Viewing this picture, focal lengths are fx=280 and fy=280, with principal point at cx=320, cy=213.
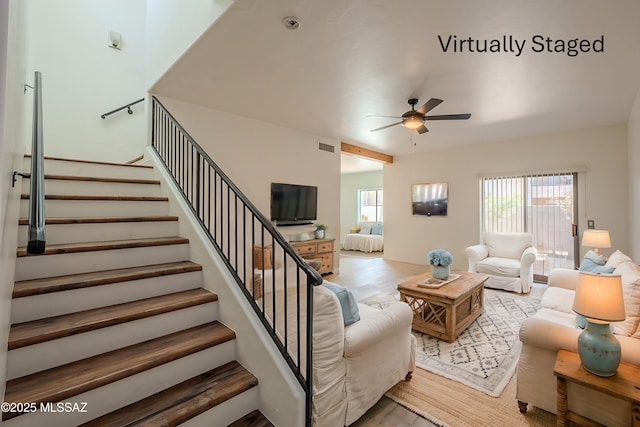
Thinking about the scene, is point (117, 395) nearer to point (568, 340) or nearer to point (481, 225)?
point (568, 340)

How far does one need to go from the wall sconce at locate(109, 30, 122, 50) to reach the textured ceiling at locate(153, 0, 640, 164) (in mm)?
1764

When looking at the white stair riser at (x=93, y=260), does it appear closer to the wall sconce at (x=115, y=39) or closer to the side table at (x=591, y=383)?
the side table at (x=591, y=383)

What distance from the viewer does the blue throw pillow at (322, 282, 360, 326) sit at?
1.86 m

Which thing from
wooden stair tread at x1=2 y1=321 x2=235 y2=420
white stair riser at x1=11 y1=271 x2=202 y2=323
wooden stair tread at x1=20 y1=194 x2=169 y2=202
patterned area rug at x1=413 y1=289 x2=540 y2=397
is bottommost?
patterned area rug at x1=413 y1=289 x2=540 y2=397

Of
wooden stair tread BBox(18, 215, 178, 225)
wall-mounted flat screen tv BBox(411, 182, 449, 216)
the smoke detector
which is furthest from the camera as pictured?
wall-mounted flat screen tv BBox(411, 182, 449, 216)

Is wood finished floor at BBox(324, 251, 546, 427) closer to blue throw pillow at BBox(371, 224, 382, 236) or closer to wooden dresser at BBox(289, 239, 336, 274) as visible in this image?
wooden dresser at BBox(289, 239, 336, 274)

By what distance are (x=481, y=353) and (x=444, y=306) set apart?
1.64 ft

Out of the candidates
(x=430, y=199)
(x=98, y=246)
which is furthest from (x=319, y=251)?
(x=98, y=246)

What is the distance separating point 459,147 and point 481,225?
5.84 ft

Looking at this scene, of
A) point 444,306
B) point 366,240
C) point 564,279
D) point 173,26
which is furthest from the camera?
point 366,240

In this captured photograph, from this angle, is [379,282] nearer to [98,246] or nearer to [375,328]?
[375,328]

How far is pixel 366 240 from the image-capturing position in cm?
892

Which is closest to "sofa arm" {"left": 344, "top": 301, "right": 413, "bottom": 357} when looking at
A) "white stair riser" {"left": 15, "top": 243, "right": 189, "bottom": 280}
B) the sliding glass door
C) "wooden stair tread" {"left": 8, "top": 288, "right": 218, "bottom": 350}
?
"wooden stair tread" {"left": 8, "top": 288, "right": 218, "bottom": 350}

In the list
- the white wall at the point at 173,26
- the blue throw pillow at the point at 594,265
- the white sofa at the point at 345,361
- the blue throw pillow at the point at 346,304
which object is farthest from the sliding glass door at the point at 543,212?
the white wall at the point at 173,26
